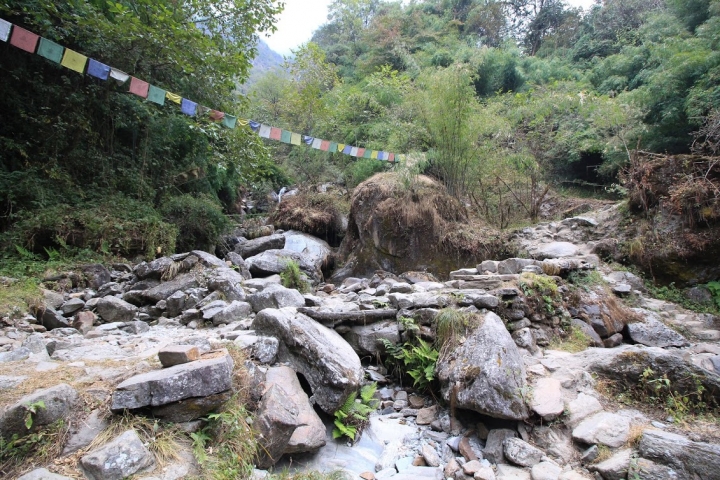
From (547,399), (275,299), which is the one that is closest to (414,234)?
(275,299)

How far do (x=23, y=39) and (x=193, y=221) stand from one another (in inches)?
160

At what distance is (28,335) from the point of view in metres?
3.99

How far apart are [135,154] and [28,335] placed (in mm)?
5910

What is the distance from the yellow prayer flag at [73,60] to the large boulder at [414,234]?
587cm

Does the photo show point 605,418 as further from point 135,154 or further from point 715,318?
point 135,154

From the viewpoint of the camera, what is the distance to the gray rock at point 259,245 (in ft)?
31.3

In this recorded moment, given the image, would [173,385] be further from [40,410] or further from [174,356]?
[40,410]

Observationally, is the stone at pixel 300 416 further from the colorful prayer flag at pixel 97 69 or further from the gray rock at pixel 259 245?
the gray rock at pixel 259 245

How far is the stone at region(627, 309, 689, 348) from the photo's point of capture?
486cm

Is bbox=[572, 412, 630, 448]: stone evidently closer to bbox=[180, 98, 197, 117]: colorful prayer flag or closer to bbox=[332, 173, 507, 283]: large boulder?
bbox=[332, 173, 507, 283]: large boulder

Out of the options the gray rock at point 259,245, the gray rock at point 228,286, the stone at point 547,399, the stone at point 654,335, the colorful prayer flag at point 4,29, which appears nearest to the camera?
the stone at point 547,399

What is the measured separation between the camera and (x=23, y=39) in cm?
536

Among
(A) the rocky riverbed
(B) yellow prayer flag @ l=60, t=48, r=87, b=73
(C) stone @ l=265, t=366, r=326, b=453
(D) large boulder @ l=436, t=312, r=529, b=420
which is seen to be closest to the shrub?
(A) the rocky riverbed

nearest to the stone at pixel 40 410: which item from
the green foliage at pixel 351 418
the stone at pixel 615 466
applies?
→ the green foliage at pixel 351 418
